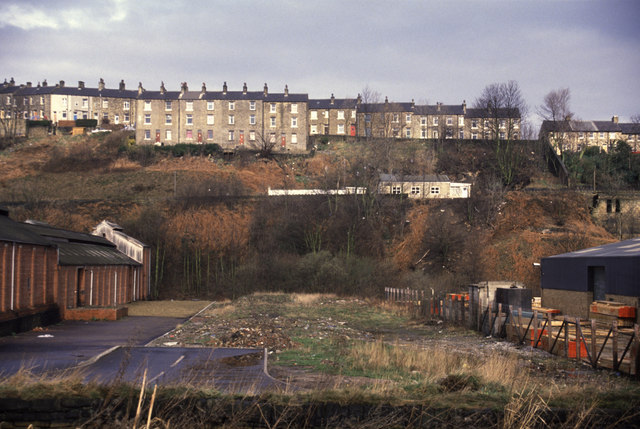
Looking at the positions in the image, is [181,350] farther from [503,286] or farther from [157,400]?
[503,286]

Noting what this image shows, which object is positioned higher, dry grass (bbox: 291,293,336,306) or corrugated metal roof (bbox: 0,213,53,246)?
corrugated metal roof (bbox: 0,213,53,246)

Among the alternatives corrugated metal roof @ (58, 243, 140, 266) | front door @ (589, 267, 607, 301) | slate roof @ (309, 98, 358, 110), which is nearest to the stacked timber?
front door @ (589, 267, 607, 301)

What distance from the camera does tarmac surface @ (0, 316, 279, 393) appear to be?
1166cm

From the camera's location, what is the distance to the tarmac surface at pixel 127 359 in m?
11.7

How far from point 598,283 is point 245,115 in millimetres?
66734

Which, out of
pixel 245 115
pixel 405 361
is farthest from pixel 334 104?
pixel 405 361

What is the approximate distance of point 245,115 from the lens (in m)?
84.5

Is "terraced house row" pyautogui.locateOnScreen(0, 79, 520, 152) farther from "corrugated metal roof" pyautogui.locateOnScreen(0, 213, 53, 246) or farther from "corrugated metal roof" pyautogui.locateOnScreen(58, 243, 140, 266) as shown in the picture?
"corrugated metal roof" pyautogui.locateOnScreen(0, 213, 53, 246)

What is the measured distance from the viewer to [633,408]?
923 centimetres

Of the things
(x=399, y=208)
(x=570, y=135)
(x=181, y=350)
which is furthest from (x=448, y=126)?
(x=181, y=350)

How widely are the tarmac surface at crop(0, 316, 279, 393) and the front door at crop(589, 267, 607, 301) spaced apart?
1415 centimetres

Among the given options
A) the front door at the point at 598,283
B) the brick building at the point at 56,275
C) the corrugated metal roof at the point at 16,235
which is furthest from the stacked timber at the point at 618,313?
the corrugated metal roof at the point at 16,235

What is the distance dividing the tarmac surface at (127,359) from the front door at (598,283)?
14.1 m

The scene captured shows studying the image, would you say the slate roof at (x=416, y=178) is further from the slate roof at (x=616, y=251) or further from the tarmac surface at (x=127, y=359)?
the tarmac surface at (x=127, y=359)
